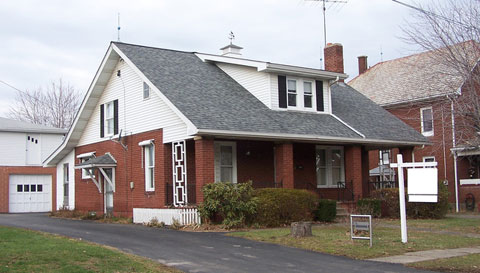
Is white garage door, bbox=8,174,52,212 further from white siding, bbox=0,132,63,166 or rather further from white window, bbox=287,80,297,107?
white window, bbox=287,80,297,107

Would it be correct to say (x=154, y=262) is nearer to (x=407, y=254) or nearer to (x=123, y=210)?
(x=407, y=254)

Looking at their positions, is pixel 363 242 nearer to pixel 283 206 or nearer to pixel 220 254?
pixel 220 254

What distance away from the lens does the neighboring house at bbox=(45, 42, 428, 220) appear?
20.7 m

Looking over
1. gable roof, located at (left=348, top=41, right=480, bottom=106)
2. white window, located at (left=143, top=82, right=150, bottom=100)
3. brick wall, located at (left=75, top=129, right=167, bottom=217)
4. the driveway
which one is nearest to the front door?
brick wall, located at (left=75, top=129, right=167, bottom=217)

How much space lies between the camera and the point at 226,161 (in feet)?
74.1

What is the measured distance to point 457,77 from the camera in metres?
19.0

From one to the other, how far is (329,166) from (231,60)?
21.9 feet

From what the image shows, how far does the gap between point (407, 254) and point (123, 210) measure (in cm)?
1467

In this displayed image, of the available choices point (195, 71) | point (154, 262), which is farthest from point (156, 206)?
point (154, 262)

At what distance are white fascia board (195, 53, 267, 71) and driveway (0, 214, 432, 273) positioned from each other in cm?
832

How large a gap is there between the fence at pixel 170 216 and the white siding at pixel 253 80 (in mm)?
6167

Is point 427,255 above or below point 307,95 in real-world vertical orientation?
below

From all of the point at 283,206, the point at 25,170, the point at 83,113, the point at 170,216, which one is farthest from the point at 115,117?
the point at 25,170

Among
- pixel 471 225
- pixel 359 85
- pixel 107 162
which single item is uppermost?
pixel 359 85
